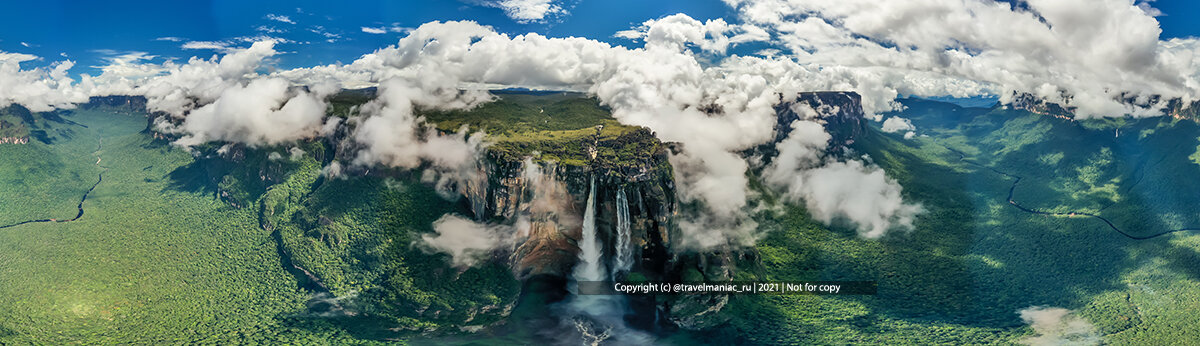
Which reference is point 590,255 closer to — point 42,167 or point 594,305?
point 594,305

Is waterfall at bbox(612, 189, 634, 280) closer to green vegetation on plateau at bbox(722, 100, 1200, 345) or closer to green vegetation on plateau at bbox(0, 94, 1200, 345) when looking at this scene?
green vegetation on plateau at bbox(0, 94, 1200, 345)

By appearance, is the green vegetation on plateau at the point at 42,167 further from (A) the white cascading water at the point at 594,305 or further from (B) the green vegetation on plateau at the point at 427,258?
(A) the white cascading water at the point at 594,305

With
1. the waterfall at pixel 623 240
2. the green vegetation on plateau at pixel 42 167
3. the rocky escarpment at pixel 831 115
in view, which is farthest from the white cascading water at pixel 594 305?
the green vegetation on plateau at pixel 42 167

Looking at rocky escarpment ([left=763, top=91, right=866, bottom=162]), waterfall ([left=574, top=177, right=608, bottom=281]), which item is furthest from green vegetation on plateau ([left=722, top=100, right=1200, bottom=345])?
waterfall ([left=574, top=177, right=608, bottom=281])

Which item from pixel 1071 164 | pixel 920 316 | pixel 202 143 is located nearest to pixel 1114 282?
pixel 920 316

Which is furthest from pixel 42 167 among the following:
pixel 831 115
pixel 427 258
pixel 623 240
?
pixel 831 115

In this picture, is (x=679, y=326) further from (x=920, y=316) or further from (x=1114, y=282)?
(x=1114, y=282)

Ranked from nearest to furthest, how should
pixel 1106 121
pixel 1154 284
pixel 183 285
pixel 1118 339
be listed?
1. pixel 1118 339
2. pixel 183 285
3. pixel 1154 284
4. pixel 1106 121
